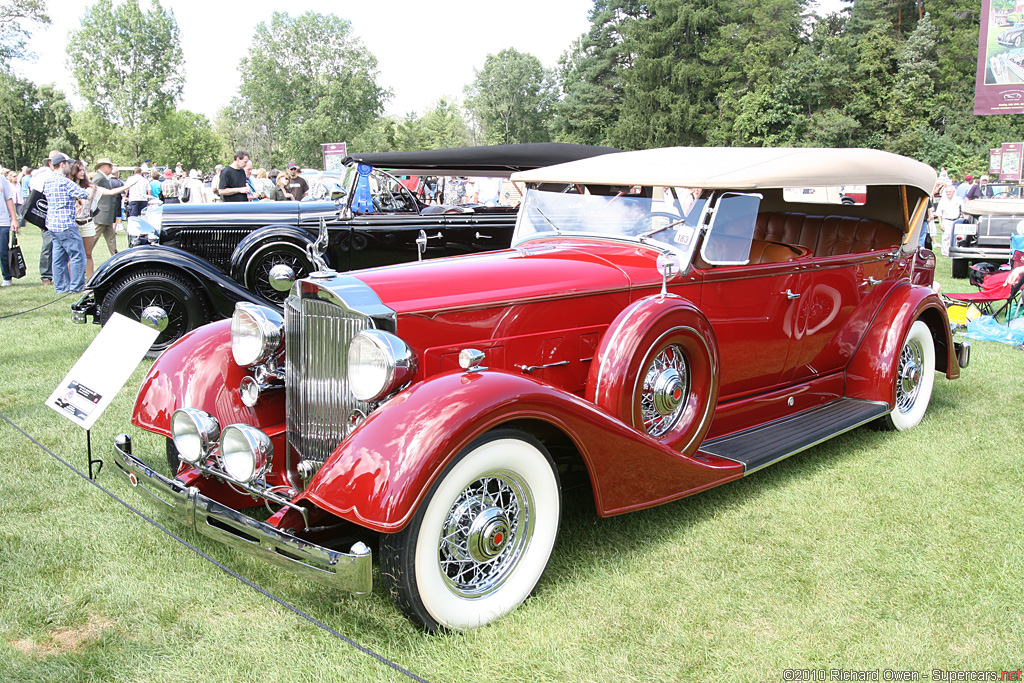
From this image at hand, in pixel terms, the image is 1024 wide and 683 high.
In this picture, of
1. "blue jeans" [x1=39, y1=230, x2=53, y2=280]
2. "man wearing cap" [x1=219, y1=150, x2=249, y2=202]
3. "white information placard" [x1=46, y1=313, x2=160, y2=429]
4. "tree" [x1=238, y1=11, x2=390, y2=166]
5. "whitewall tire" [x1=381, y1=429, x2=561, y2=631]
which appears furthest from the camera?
"tree" [x1=238, y1=11, x2=390, y2=166]

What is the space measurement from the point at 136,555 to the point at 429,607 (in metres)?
1.54

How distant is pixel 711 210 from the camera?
398 centimetres

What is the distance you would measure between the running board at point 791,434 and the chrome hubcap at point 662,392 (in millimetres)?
329

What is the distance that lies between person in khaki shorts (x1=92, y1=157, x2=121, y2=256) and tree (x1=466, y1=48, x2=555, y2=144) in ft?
187

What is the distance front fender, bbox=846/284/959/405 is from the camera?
490 centimetres

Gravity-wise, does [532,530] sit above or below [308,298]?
below

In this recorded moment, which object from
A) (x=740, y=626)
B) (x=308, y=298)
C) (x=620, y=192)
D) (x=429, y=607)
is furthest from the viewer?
(x=620, y=192)

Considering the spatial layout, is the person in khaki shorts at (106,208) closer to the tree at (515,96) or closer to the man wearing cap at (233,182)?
the man wearing cap at (233,182)

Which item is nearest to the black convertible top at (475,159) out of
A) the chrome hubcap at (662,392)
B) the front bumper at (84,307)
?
the front bumper at (84,307)

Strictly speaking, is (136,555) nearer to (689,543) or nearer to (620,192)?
(689,543)

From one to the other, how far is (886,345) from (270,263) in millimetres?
6293

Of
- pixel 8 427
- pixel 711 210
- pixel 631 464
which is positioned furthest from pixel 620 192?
pixel 8 427

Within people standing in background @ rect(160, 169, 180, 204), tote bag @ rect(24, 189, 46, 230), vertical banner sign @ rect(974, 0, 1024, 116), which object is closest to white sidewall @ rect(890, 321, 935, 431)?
tote bag @ rect(24, 189, 46, 230)

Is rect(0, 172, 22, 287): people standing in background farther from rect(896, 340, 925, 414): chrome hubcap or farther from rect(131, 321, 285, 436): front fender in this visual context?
rect(896, 340, 925, 414): chrome hubcap
